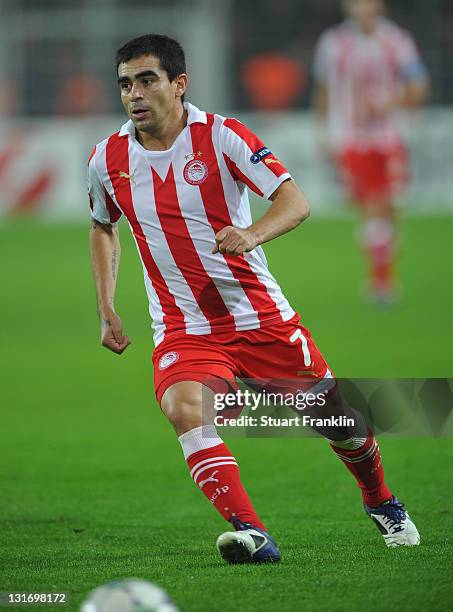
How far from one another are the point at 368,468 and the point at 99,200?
4.88 feet

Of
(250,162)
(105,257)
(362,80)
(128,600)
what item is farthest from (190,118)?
(362,80)

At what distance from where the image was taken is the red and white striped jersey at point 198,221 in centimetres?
472

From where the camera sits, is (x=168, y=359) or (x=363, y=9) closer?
(x=168, y=359)

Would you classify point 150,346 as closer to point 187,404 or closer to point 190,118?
point 190,118

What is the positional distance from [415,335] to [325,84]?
413 cm

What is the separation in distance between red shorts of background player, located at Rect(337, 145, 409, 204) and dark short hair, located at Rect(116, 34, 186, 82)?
27.0 ft

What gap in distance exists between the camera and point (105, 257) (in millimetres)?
4980

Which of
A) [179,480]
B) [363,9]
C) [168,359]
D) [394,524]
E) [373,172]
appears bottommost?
[179,480]

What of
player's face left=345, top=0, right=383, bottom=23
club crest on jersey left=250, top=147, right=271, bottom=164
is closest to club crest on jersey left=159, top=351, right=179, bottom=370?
club crest on jersey left=250, top=147, right=271, bottom=164

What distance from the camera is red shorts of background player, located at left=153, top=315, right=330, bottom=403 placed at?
15.1 ft

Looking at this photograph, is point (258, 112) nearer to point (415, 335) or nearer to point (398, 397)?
point (415, 335)

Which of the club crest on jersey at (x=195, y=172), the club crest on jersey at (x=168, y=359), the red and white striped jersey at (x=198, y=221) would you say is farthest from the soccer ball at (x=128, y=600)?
the club crest on jersey at (x=195, y=172)

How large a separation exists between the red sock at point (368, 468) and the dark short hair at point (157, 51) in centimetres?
156

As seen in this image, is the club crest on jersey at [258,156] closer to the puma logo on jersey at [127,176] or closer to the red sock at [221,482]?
the puma logo on jersey at [127,176]
